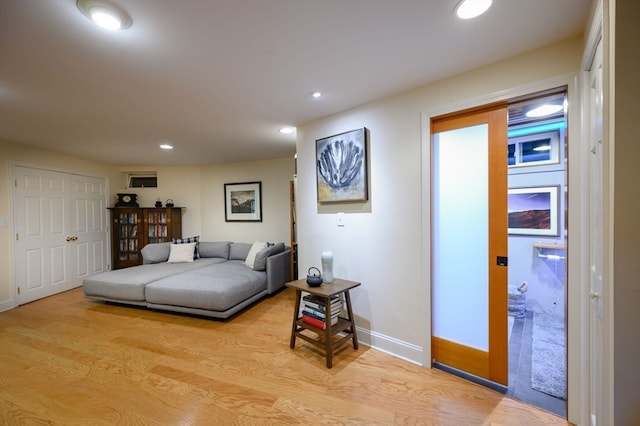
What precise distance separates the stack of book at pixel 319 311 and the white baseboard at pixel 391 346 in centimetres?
38

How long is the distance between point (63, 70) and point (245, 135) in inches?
71.4

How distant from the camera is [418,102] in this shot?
7.02 ft

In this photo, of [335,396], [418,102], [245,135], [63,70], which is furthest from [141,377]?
[418,102]

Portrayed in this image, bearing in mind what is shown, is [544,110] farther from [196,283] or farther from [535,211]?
[196,283]

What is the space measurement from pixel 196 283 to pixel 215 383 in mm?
1554

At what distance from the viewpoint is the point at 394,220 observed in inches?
89.4

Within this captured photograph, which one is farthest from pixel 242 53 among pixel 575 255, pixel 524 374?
pixel 524 374

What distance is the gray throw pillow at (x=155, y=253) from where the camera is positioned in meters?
4.54

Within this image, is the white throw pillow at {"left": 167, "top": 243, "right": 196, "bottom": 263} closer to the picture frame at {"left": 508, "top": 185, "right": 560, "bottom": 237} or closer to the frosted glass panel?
the frosted glass panel

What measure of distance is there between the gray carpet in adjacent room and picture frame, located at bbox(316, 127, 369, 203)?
1.95 meters

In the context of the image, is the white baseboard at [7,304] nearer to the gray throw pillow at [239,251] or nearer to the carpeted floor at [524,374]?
the gray throw pillow at [239,251]

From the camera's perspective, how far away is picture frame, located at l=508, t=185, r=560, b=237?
3.19m

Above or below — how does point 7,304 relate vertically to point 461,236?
below

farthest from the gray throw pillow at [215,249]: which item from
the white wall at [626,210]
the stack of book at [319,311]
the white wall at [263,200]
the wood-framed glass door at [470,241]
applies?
the white wall at [626,210]
